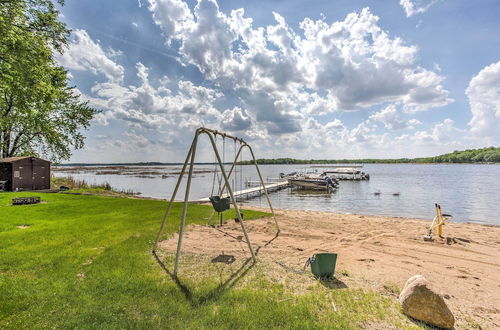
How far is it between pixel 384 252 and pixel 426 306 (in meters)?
4.35

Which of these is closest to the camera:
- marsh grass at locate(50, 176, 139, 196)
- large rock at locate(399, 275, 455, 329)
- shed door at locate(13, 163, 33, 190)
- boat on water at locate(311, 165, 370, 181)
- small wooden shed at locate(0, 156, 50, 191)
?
large rock at locate(399, 275, 455, 329)

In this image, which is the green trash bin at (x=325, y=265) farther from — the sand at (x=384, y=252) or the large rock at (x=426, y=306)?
the large rock at (x=426, y=306)

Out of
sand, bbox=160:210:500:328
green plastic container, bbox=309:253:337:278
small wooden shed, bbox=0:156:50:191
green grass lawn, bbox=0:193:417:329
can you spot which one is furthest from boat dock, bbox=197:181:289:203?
green plastic container, bbox=309:253:337:278

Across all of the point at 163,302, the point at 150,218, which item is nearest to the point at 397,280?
the point at 163,302

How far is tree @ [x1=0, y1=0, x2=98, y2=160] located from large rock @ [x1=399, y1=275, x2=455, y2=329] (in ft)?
36.9

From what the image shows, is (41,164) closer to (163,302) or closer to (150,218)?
(150,218)

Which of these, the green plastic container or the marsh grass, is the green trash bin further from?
the marsh grass

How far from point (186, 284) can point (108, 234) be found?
5.16 meters

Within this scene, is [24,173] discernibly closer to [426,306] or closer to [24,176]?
[24,176]

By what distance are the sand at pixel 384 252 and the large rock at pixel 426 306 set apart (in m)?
0.78

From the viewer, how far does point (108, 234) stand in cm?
875

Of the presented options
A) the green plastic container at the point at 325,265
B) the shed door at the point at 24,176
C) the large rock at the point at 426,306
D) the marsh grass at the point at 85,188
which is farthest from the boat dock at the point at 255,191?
the large rock at the point at 426,306

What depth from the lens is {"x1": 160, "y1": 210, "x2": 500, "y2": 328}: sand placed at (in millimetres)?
5531

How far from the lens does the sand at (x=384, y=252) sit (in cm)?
553
